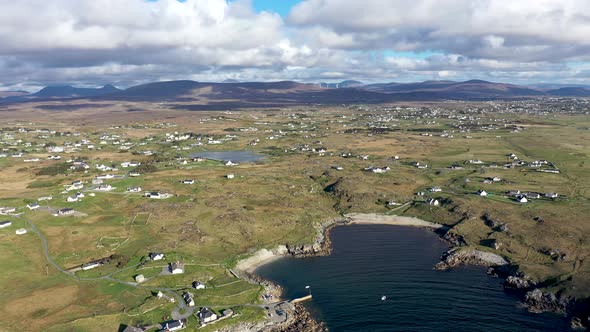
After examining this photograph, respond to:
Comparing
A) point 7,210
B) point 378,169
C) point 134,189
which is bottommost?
point 7,210

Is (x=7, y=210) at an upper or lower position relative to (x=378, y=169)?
lower

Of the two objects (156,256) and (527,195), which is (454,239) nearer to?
(527,195)

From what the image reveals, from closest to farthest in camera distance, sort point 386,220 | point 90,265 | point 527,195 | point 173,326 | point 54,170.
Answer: point 173,326
point 90,265
point 386,220
point 527,195
point 54,170

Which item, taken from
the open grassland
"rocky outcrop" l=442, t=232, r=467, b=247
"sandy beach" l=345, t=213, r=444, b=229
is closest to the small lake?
the open grassland

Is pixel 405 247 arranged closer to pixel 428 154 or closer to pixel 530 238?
pixel 530 238

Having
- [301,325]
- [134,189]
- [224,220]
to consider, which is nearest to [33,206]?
[134,189]

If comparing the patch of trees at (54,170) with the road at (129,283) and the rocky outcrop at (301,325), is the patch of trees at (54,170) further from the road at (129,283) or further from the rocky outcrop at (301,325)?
the rocky outcrop at (301,325)
